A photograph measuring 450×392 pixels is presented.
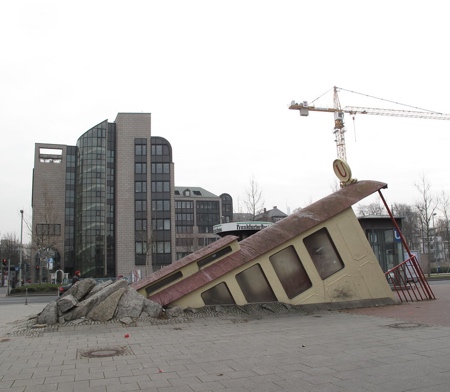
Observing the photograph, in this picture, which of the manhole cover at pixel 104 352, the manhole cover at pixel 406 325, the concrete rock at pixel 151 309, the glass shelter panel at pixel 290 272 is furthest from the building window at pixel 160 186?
the manhole cover at pixel 104 352

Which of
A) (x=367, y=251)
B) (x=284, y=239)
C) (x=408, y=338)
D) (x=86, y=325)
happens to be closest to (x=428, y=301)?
(x=367, y=251)

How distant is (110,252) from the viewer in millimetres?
58375

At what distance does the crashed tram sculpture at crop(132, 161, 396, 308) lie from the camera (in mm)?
11727

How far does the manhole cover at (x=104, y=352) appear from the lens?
720 centimetres

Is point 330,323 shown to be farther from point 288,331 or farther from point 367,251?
point 367,251

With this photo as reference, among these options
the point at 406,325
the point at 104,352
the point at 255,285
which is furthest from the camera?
the point at 255,285

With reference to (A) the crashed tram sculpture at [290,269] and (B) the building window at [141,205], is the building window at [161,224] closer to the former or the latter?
(B) the building window at [141,205]

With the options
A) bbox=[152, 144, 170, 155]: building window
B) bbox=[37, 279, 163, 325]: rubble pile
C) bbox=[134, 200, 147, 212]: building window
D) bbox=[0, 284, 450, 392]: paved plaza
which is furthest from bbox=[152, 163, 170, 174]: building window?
bbox=[0, 284, 450, 392]: paved plaza

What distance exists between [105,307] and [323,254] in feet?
21.6

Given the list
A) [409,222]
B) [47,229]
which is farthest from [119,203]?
[409,222]

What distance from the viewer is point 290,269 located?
12.3 m

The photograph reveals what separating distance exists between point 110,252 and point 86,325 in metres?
50.0

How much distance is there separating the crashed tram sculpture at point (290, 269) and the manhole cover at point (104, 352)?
377cm

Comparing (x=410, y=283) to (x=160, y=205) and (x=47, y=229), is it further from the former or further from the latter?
(x=160, y=205)
